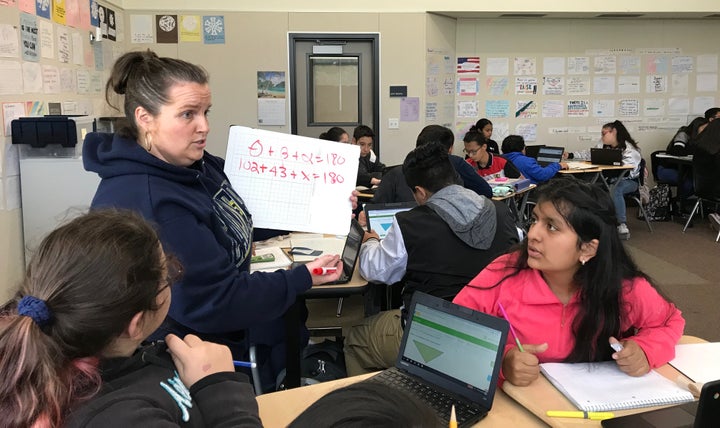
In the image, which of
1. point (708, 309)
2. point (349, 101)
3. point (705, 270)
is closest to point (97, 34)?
point (349, 101)

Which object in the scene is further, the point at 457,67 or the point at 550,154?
the point at 457,67

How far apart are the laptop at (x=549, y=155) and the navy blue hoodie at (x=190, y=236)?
571cm

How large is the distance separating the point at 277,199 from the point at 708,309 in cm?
340

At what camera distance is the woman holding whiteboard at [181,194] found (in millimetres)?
1393

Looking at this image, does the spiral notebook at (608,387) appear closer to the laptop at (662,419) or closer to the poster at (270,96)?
the laptop at (662,419)

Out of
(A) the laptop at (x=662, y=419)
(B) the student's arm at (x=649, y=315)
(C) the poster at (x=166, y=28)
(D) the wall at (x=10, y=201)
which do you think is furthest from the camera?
(C) the poster at (x=166, y=28)

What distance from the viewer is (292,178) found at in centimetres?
226

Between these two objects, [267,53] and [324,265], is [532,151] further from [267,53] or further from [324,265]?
[324,265]

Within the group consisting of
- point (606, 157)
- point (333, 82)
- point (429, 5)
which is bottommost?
point (606, 157)

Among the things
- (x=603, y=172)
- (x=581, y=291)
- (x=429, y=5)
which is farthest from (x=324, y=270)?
(x=603, y=172)

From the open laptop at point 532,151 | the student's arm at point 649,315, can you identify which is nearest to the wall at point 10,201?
the student's arm at point 649,315

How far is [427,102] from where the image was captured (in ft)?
22.5

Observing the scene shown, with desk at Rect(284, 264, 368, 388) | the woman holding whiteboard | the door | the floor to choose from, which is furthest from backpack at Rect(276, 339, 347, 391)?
the door

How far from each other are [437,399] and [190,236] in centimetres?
67
